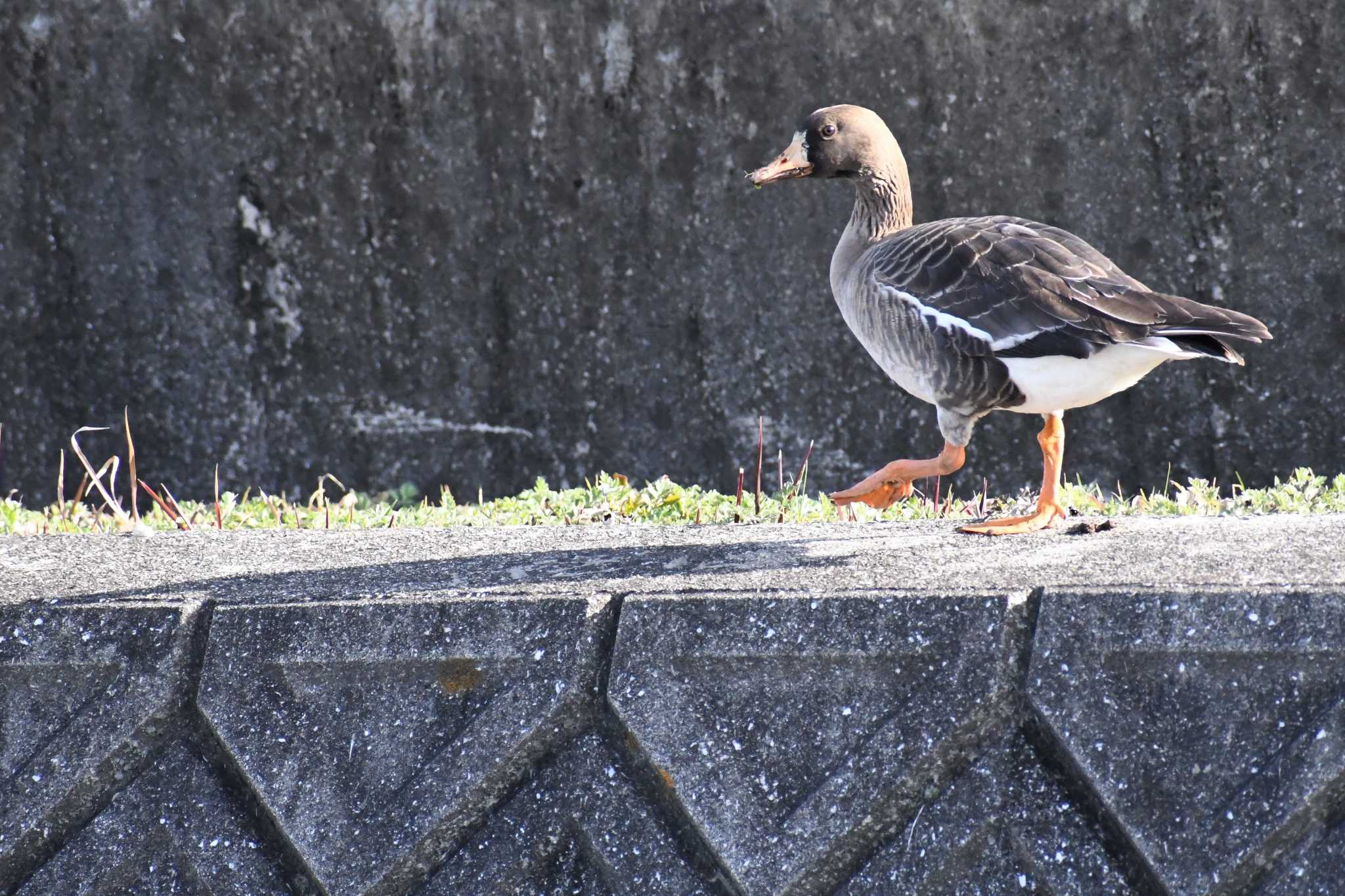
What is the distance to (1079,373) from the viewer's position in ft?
10.0

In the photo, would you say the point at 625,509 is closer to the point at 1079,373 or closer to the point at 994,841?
the point at 1079,373

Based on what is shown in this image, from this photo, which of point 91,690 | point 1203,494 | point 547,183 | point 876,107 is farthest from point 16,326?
point 1203,494

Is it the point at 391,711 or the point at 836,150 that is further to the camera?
the point at 836,150

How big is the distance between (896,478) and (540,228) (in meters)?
2.84

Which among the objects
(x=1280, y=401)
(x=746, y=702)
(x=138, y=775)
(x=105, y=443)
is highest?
(x=746, y=702)

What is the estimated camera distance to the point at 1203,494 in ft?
12.6

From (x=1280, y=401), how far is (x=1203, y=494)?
6.02 ft

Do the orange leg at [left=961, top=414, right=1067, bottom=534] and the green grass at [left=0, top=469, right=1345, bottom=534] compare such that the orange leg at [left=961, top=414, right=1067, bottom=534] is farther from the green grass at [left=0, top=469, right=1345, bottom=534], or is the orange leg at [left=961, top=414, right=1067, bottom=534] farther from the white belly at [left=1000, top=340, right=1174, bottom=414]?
the green grass at [left=0, top=469, right=1345, bottom=534]

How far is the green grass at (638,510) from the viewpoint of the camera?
11.9 feet

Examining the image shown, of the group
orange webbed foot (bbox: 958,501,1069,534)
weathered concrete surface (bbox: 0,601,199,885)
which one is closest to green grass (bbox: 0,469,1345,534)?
orange webbed foot (bbox: 958,501,1069,534)

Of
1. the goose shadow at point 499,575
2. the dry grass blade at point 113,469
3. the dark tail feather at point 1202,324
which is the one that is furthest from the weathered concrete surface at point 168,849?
the dark tail feather at point 1202,324

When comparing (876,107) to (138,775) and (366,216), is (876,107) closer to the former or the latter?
(366,216)

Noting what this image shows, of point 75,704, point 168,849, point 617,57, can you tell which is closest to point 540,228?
point 617,57

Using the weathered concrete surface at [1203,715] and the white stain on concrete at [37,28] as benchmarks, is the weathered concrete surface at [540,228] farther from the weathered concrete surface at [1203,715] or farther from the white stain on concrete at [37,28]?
the weathered concrete surface at [1203,715]
